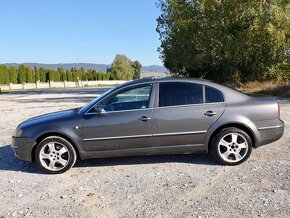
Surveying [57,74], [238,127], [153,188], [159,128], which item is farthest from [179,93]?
[57,74]

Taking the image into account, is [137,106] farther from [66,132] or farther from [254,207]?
[254,207]

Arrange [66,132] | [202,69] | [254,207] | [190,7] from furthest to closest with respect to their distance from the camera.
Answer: [202,69] → [190,7] → [66,132] → [254,207]

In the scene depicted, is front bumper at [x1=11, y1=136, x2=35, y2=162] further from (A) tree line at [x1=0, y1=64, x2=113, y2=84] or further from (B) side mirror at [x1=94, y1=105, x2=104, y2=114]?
(A) tree line at [x1=0, y1=64, x2=113, y2=84]

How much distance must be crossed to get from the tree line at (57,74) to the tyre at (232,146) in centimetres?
6049

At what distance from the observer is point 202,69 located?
31.4 m

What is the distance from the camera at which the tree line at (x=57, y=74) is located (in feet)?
206

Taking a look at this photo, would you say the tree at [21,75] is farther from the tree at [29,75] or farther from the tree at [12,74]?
the tree at [12,74]

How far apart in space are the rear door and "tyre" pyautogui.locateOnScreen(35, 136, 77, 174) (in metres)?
1.49

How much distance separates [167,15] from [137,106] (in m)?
28.9

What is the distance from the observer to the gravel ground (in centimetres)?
412

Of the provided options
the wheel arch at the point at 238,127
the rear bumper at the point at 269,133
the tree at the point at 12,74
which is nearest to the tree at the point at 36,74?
the tree at the point at 12,74

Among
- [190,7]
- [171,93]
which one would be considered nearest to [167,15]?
[190,7]

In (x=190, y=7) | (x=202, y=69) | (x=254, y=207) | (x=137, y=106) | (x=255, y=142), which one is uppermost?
(x=190, y=7)

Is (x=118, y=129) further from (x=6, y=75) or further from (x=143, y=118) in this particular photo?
(x=6, y=75)
